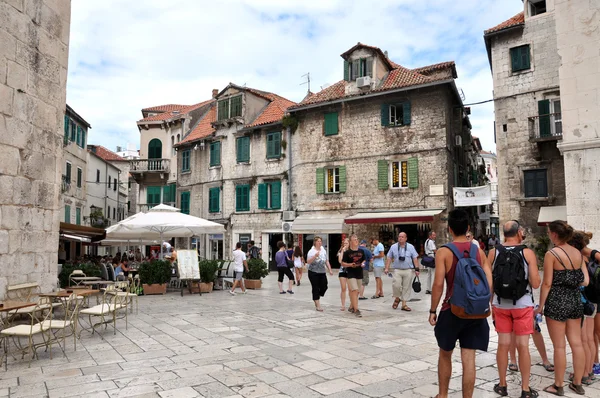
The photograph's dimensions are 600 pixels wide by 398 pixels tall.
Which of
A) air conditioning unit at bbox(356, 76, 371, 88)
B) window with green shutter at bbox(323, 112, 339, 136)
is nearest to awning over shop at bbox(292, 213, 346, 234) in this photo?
window with green shutter at bbox(323, 112, 339, 136)

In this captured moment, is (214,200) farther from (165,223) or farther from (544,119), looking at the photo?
(544,119)

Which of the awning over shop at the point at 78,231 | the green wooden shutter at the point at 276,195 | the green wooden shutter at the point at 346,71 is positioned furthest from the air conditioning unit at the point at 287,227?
the awning over shop at the point at 78,231

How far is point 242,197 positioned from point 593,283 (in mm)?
23237

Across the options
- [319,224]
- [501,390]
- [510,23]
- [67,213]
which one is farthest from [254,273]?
[67,213]

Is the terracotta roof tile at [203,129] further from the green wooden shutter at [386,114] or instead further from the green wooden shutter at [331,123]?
the green wooden shutter at [386,114]

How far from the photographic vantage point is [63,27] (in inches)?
348

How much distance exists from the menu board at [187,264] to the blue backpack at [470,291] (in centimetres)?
960

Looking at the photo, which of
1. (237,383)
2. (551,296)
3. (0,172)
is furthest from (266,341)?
(0,172)

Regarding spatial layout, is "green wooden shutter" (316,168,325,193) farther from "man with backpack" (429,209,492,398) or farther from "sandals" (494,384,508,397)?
"man with backpack" (429,209,492,398)

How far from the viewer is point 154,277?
12.6 m

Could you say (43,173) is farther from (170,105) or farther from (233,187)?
(170,105)

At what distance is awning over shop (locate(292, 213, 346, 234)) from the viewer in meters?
22.7

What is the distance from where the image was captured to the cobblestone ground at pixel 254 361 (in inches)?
174

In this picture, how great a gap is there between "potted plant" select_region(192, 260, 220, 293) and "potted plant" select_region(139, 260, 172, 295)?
92 cm
